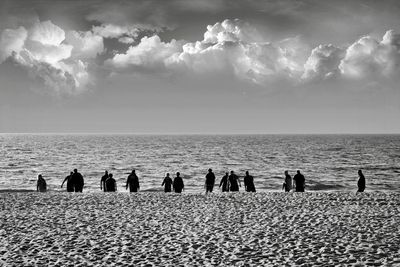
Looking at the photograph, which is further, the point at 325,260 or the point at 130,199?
the point at 130,199

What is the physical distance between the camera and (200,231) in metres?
14.8

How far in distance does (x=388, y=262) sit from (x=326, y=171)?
174 ft

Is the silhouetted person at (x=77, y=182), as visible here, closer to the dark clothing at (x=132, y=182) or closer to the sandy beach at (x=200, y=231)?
the dark clothing at (x=132, y=182)

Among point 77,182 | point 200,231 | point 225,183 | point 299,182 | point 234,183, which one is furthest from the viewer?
point 225,183

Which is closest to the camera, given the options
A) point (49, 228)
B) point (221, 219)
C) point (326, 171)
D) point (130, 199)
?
point (49, 228)

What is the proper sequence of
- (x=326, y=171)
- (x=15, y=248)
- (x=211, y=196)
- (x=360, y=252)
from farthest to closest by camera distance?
(x=326, y=171)
(x=211, y=196)
(x=15, y=248)
(x=360, y=252)

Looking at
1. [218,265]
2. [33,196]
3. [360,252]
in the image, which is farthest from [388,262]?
[33,196]

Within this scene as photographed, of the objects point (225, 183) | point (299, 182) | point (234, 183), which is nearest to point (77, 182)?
point (225, 183)

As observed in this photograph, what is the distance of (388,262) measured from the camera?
35.5 feet

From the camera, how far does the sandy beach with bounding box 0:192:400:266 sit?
11.5 m

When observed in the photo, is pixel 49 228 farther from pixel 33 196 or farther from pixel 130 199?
pixel 33 196

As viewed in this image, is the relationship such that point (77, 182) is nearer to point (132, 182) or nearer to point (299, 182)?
point (132, 182)

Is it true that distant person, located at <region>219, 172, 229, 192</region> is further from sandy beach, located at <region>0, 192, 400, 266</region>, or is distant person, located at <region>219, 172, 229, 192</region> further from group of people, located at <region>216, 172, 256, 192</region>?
sandy beach, located at <region>0, 192, 400, 266</region>

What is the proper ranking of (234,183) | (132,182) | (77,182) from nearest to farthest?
(132,182) < (77,182) < (234,183)
